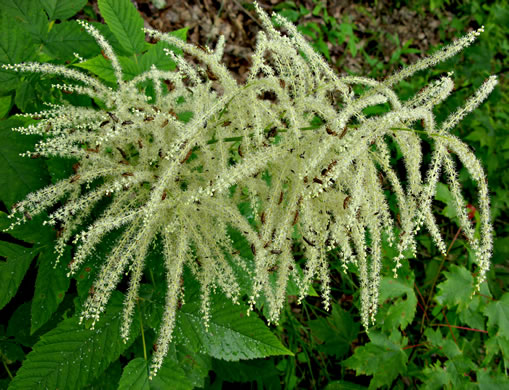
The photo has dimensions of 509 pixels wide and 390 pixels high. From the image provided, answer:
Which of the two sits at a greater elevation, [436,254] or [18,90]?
[18,90]

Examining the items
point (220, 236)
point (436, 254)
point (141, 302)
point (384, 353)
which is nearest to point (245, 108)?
point (220, 236)

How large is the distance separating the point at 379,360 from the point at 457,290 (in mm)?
1240

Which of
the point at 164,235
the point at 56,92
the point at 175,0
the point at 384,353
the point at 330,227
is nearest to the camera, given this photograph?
the point at 330,227

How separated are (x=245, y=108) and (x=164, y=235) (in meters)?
1.05

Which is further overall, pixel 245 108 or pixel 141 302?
pixel 141 302

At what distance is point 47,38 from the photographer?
3.04 meters

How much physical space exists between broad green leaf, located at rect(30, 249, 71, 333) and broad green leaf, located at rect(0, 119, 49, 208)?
0.47 meters

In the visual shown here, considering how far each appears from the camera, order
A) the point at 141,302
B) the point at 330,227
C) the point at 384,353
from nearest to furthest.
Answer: the point at 330,227, the point at 141,302, the point at 384,353

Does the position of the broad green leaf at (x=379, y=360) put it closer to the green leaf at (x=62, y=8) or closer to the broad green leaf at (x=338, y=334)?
the broad green leaf at (x=338, y=334)

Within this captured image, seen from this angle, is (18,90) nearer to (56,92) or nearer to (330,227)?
(56,92)

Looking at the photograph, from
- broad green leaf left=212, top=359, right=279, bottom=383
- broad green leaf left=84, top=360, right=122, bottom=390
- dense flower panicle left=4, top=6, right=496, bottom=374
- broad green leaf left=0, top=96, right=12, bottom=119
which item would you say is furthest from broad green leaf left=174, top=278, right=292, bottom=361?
broad green leaf left=0, top=96, right=12, bottom=119

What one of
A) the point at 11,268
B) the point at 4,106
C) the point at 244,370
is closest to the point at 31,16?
the point at 4,106

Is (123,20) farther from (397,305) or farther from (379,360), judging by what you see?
(379,360)

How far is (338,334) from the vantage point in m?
4.66
